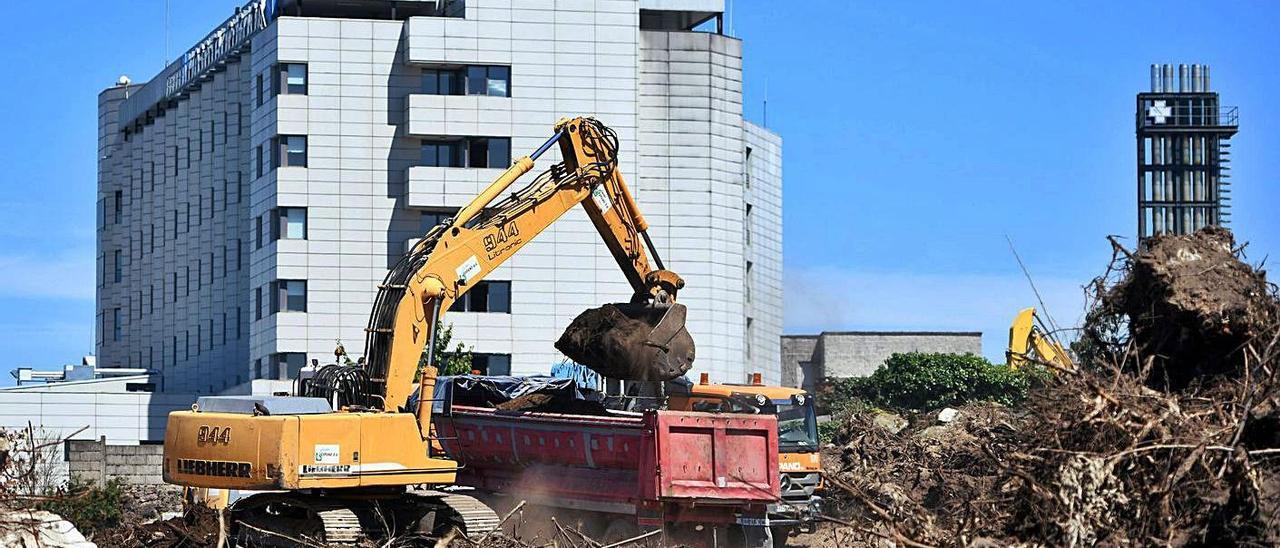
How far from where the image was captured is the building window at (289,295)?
2414 inches

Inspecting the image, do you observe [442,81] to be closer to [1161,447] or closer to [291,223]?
[291,223]

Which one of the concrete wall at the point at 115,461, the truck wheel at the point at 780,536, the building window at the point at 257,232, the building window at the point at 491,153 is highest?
the building window at the point at 491,153

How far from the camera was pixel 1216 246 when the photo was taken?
16625 millimetres

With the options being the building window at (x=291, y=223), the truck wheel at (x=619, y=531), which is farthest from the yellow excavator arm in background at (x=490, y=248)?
the building window at (x=291, y=223)

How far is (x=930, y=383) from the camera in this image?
79.9 m

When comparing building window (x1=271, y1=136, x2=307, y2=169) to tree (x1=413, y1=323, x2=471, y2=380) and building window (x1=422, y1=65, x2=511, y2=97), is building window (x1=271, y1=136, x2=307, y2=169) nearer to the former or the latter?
building window (x1=422, y1=65, x2=511, y2=97)

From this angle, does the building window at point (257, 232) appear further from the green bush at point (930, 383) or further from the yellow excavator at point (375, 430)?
the yellow excavator at point (375, 430)

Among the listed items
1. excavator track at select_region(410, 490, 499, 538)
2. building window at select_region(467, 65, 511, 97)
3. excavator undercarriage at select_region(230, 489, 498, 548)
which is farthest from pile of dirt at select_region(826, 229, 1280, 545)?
building window at select_region(467, 65, 511, 97)

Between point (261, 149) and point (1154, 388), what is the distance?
50657 mm

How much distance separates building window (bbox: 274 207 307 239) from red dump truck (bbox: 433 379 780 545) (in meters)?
38.5

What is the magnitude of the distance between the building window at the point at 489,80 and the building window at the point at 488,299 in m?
6.26

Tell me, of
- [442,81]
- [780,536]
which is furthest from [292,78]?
[780,536]

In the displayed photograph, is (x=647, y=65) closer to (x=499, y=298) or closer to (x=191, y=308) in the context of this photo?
(x=499, y=298)

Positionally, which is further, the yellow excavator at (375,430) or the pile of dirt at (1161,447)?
the yellow excavator at (375,430)
